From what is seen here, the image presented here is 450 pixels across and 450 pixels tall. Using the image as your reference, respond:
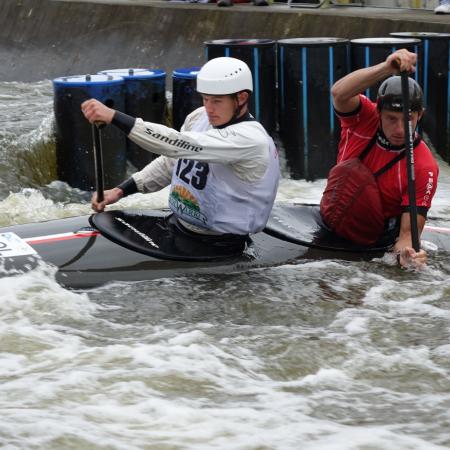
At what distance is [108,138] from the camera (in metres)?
9.21

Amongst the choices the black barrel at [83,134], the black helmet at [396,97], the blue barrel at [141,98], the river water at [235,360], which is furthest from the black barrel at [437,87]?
the black helmet at [396,97]

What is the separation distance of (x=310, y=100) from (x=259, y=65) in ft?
1.83

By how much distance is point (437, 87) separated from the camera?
32.8ft

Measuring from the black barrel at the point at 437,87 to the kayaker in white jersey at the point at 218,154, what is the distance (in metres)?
4.63

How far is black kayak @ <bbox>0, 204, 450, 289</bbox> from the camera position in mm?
5500

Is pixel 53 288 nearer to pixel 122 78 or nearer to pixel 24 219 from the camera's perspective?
pixel 24 219

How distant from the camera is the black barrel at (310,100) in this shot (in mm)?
9727

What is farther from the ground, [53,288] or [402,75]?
[402,75]

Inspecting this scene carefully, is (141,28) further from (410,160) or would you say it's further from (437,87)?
(410,160)

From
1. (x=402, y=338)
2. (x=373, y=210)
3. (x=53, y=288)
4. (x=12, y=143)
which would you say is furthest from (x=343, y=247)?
(x=12, y=143)

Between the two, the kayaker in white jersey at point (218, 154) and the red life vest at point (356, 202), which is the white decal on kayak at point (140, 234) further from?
the red life vest at point (356, 202)

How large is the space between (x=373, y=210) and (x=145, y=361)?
1.71 metres

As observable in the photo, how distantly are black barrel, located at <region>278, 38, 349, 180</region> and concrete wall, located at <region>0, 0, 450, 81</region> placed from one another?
1784mm

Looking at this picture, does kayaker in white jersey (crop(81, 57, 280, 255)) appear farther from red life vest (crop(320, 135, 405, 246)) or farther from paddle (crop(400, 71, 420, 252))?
paddle (crop(400, 71, 420, 252))
